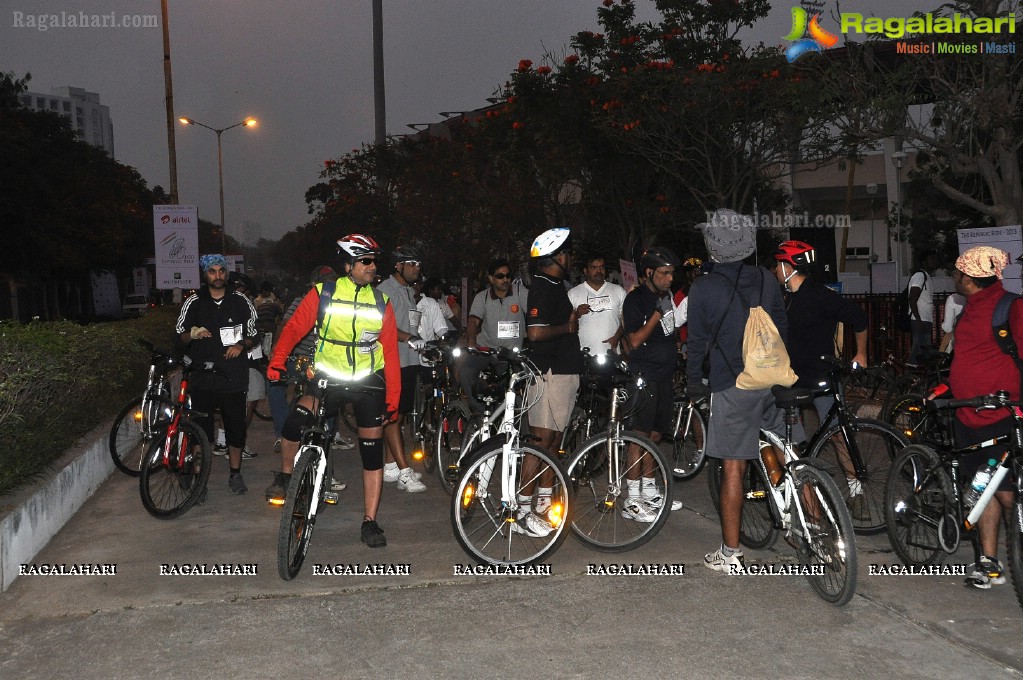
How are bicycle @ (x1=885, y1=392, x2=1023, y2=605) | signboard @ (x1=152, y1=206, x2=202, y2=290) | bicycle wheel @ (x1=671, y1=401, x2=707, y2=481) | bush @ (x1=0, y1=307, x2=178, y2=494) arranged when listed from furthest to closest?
signboard @ (x1=152, y1=206, x2=202, y2=290), bicycle wheel @ (x1=671, y1=401, x2=707, y2=481), bush @ (x1=0, y1=307, x2=178, y2=494), bicycle @ (x1=885, y1=392, x2=1023, y2=605)

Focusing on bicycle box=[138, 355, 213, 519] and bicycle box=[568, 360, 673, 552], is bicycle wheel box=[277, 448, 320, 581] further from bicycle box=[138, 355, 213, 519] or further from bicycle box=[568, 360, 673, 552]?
bicycle box=[138, 355, 213, 519]

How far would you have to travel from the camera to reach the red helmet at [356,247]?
19.5ft

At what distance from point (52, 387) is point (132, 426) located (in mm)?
1832

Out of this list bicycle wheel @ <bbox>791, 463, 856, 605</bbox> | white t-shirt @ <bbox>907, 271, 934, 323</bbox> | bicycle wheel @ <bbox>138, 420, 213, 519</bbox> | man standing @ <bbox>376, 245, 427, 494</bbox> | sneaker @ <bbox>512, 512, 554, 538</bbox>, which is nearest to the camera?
bicycle wheel @ <bbox>791, 463, 856, 605</bbox>

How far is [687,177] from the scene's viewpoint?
2275 cm

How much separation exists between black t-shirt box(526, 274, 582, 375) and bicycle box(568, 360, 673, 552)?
0.55 meters

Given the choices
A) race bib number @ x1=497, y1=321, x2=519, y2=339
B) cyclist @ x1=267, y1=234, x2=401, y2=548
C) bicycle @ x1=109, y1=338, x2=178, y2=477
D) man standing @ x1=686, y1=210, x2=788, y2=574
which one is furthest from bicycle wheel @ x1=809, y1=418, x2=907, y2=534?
bicycle @ x1=109, y1=338, x2=178, y2=477

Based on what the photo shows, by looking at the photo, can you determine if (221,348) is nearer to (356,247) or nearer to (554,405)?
(356,247)

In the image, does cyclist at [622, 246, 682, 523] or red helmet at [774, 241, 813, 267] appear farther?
cyclist at [622, 246, 682, 523]

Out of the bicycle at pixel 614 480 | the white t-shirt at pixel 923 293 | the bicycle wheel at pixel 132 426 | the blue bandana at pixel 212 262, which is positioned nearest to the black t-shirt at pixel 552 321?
the bicycle at pixel 614 480

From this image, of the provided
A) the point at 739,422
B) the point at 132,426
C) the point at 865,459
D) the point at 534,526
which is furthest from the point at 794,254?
the point at 132,426

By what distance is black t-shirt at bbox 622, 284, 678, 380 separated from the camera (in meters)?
6.96

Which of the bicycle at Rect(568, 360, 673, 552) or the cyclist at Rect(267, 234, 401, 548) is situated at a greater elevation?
the cyclist at Rect(267, 234, 401, 548)

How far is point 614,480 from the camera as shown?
19.3ft
